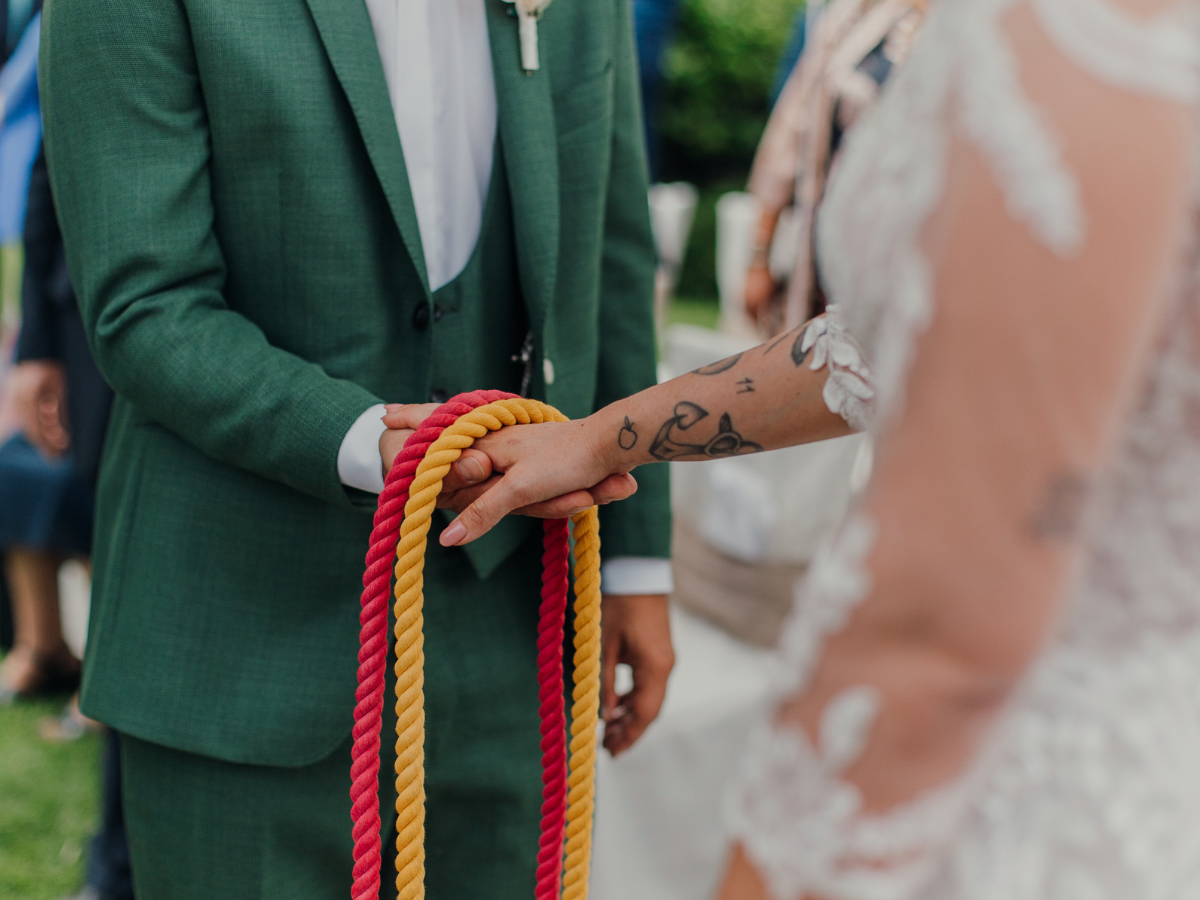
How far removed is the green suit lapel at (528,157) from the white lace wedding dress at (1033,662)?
0.52m

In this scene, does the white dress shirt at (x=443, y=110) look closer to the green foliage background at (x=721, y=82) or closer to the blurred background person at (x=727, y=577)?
the blurred background person at (x=727, y=577)

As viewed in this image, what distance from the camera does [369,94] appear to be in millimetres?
1071

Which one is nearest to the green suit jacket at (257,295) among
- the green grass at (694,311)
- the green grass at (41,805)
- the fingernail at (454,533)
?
the fingernail at (454,533)

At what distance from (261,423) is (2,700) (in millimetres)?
2541

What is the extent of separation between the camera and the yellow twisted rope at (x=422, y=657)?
3.02 ft

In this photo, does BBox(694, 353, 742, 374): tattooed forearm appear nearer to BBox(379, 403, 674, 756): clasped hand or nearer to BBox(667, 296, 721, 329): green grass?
BBox(379, 403, 674, 756): clasped hand

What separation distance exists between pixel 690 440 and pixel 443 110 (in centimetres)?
47

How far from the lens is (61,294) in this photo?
2.04 m

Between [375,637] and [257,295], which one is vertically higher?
[257,295]

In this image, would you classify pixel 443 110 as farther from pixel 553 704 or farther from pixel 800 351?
pixel 553 704

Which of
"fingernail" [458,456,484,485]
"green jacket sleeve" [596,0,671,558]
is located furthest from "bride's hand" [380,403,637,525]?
"green jacket sleeve" [596,0,671,558]

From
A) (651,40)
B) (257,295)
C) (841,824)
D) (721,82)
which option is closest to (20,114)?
(257,295)

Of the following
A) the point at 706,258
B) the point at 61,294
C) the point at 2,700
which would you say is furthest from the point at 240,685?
the point at 706,258

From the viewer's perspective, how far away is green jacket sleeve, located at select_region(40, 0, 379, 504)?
101 cm
